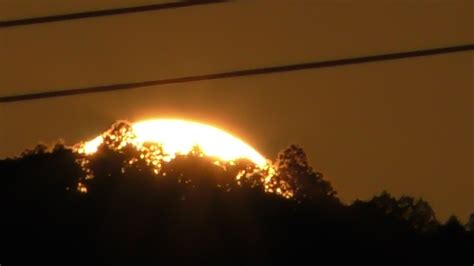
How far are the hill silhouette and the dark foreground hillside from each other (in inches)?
1.0

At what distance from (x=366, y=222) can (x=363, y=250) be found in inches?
43.2

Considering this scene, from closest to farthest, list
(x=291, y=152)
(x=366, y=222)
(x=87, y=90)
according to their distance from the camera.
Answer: (x=87, y=90)
(x=366, y=222)
(x=291, y=152)

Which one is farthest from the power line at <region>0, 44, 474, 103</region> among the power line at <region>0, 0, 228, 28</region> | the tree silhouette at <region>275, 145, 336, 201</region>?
the tree silhouette at <region>275, 145, 336, 201</region>

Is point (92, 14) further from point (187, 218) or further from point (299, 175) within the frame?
point (299, 175)

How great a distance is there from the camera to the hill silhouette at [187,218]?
23703 mm

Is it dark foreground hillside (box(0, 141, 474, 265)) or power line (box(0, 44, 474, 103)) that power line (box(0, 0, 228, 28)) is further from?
dark foreground hillside (box(0, 141, 474, 265))

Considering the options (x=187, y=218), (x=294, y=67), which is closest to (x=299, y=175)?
(x=187, y=218)

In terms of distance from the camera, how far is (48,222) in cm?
2448

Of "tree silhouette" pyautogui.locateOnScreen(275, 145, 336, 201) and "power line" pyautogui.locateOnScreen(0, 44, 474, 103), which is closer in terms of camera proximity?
"power line" pyautogui.locateOnScreen(0, 44, 474, 103)

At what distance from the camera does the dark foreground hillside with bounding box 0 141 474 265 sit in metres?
23.7

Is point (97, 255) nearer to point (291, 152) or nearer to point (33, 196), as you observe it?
point (33, 196)

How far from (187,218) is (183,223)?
0.22 metres

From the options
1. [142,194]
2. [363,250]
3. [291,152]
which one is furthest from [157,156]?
[363,250]

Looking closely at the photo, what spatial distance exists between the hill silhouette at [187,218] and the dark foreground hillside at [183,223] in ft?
0.08
